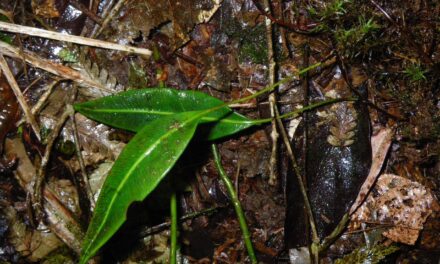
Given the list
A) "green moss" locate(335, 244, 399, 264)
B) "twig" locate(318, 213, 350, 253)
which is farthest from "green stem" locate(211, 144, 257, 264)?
"green moss" locate(335, 244, 399, 264)

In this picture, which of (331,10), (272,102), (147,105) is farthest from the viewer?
(272,102)

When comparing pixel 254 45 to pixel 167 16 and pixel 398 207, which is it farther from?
pixel 398 207

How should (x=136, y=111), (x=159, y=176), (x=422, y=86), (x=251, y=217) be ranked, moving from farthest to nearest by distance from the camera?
1. (x=251, y=217)
2. (x=422, y=86)
3. (x=136, y=111)
4. (x=159, y=176)

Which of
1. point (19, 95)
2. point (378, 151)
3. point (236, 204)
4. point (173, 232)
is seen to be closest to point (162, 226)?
point (173, 232)

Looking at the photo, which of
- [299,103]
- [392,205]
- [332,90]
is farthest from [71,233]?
[392,205]

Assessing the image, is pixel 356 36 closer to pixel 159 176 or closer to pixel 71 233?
pixel 159 176
